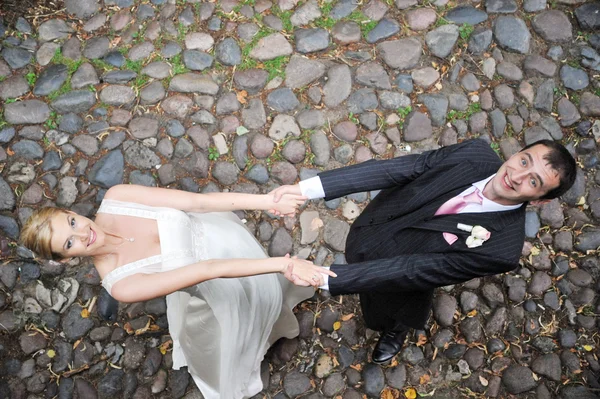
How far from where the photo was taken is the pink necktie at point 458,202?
342cm

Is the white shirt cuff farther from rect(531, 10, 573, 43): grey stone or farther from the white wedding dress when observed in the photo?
rect(531, 10, 573, 43): grey stone

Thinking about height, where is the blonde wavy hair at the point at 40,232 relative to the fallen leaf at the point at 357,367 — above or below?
above

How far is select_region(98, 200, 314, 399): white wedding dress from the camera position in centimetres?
375

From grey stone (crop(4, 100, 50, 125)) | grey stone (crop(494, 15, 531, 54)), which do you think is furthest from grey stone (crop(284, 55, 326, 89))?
grey stone (crop(4, 100, 50, 125))

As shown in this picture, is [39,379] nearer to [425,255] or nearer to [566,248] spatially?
[425,255]

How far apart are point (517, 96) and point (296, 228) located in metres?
2.58

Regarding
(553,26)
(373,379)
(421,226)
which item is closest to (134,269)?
(421,226)

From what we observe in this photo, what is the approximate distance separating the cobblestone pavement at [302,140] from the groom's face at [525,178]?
2.02m

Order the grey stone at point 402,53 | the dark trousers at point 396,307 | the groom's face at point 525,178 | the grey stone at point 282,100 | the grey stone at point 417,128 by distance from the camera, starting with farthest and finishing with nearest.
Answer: the grey stone at point 402,53 < the grey stone at point 282,100 < the grey stone at point 417,128 < the dark trousers at point 396,307 < the groom's face at point 525,178

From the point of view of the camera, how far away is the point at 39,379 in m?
4.88

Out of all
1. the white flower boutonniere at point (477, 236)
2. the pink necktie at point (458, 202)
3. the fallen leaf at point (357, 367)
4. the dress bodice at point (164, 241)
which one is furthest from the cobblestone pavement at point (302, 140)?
the white flower boutonniere at point (477, 236)

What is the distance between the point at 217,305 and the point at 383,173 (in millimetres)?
1498

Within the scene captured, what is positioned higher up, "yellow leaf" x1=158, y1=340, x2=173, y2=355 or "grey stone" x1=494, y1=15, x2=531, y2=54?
"grey stone" x1=494, y1=15, x2=531, y2=54

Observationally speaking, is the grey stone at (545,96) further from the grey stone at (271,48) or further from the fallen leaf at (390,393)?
the fallen leaf at (390,393)
